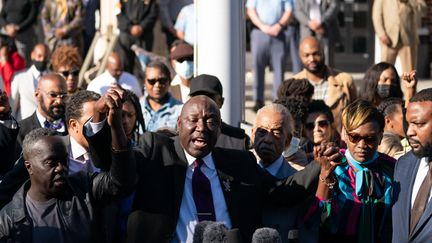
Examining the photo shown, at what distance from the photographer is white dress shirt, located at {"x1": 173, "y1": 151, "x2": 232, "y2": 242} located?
272 inches

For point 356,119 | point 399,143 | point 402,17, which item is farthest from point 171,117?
point 402,17

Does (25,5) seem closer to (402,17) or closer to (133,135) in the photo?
(402,17)

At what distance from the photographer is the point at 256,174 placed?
23.2 feet

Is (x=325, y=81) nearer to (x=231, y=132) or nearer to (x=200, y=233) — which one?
(x=231, y=132)

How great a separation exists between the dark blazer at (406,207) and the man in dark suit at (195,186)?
1.59 feet

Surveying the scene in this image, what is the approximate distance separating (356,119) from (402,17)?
778 centimetres

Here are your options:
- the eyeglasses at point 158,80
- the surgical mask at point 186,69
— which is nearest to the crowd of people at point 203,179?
Result: the eyeglasses at point 158,80

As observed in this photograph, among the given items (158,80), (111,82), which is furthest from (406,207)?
(111,82)

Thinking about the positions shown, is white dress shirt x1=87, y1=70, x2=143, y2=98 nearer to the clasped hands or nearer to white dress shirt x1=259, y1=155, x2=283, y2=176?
white dress shirt x1=259, y1=155, x2=283, y2=176

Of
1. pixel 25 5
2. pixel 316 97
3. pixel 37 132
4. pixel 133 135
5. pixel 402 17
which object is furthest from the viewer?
pixel 25 5

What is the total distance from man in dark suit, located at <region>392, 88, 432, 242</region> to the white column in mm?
2731

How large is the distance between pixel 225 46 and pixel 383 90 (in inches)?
84.7

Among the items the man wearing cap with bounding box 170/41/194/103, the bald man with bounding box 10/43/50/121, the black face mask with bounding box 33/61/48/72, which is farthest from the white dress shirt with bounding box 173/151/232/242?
the black face mask with bounding box 33/61/48/72

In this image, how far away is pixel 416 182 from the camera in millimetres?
7016
